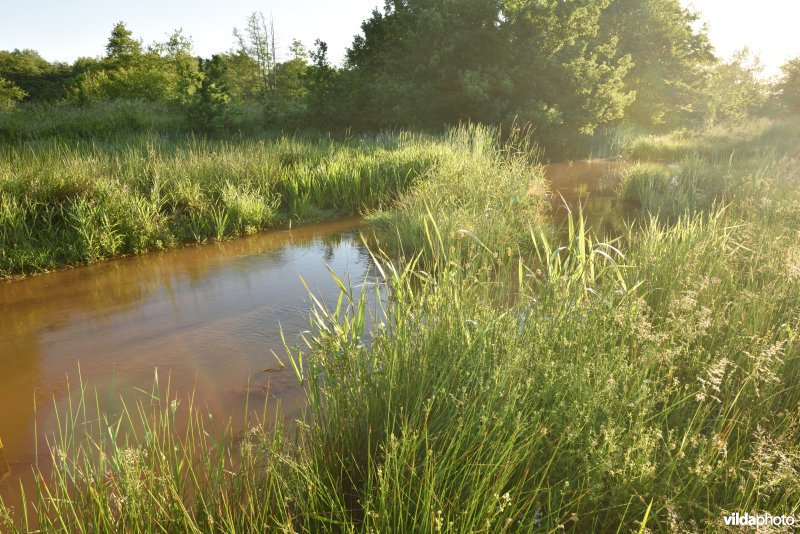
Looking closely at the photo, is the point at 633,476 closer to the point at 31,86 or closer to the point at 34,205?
the point at 34,205

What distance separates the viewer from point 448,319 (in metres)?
2.67

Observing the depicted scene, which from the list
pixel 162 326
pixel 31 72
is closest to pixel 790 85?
pixel 162 326

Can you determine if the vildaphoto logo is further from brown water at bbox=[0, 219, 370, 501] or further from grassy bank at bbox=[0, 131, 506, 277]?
grassy bank at bbox=[0, 131, 506, 277]

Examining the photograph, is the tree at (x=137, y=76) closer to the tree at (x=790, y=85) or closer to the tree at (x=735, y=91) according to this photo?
the tree at (x=735, y=91)

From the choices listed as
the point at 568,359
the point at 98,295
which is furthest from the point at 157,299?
the point at 568,359

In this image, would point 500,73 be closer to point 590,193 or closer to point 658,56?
point 590,193

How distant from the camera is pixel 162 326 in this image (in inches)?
192

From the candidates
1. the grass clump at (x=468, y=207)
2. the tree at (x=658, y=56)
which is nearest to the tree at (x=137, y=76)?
the grass clump at (x=468, y=207)

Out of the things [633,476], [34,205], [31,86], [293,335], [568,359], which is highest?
[31,86]

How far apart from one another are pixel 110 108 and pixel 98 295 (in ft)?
51.9

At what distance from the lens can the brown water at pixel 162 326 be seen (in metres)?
3.56

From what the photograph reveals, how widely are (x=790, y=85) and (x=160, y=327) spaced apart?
139 ft

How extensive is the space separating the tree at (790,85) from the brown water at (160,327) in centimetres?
3727

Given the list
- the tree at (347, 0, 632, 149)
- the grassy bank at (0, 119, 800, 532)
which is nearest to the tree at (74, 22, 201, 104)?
the tree at (347, 0, 632, 149)
